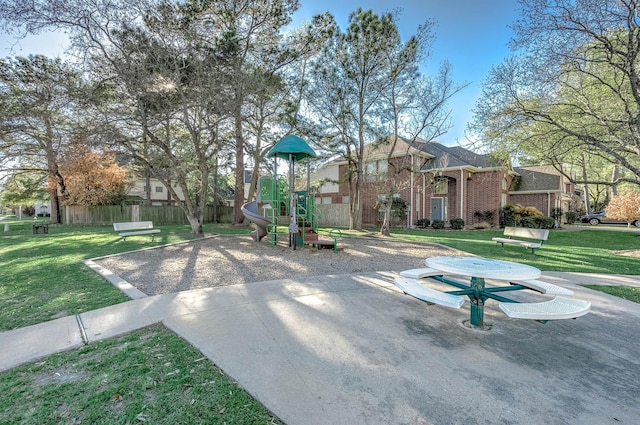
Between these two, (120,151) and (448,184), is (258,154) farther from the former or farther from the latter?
(448,184)

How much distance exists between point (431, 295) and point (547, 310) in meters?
1.22

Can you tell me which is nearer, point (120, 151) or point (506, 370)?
point (506, 370)

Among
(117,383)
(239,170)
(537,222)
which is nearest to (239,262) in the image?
(117,383)

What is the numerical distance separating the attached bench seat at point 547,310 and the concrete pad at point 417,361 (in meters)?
0.43

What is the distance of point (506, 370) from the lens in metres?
2.89

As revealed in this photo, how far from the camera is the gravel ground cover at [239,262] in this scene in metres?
6.29

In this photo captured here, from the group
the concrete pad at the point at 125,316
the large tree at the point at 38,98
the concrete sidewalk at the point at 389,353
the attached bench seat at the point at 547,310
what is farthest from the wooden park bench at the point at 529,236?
the large tree at the point at 38,98

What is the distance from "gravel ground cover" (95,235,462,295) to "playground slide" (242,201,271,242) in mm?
879

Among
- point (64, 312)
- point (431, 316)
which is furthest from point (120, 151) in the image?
point (431, 316)

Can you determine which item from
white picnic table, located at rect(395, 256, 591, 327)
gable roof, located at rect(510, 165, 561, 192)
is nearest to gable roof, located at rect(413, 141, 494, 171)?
gable roof, located at rect(510, 165, 561, 192)

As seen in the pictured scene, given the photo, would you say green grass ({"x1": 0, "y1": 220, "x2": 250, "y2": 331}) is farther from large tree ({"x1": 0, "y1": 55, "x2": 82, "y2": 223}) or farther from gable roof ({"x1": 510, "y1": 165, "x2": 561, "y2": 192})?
gable roof ({"x1": 510, "y1": 165, "x2": 561, "y2": 192})

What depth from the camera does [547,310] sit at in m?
3.34

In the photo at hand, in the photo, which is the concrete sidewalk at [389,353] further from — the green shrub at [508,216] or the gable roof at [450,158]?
the gable roof at [450,158]

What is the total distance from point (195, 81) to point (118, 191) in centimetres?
1600
